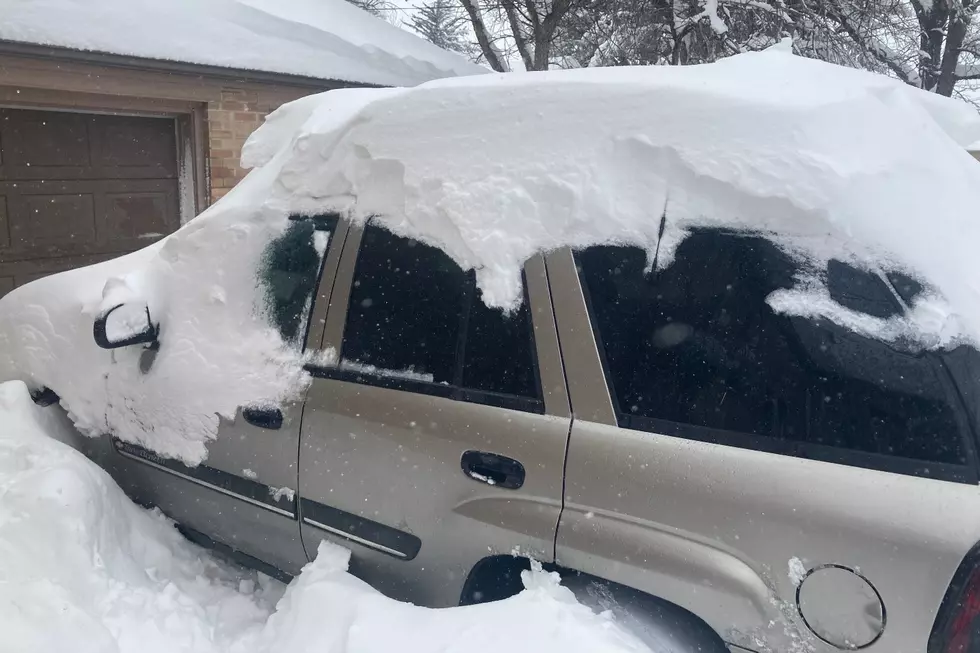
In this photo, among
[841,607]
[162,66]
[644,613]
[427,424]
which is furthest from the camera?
[162,66]

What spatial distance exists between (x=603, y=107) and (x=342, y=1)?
30.7ft

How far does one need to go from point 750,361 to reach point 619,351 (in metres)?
0.36

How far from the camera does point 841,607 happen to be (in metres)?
1.69

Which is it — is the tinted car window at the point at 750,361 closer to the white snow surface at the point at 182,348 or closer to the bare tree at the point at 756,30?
the white snow surface at the point at 182,348

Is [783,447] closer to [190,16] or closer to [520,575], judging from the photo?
[520,575]

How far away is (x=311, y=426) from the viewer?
2.61 meters

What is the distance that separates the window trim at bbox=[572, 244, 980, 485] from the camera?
5.31 feet

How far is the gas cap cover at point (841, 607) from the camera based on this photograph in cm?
165

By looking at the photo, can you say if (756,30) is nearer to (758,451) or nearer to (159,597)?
(758,451)

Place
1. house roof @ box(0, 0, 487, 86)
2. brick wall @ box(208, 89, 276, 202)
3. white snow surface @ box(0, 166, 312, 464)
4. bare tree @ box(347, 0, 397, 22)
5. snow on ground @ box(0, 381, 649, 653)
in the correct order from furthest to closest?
bare tree @ box(347, 0, 397, 22)
brick wall @ box(208, 89, 276, 202)
house roof @ box(0, 0, 487, 86)
white snow surface @ box(0, 166, 312, 464)
snow on ground @ box(0, 381, 649, 653)

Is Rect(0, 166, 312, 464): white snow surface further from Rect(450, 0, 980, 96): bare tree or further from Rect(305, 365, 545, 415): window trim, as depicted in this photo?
Rect(450, 0, 980, 96): bare tree

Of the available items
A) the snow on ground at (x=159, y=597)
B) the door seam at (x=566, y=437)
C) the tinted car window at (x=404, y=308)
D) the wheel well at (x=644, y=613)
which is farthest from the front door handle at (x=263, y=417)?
the door seam at (x=566, y=437)

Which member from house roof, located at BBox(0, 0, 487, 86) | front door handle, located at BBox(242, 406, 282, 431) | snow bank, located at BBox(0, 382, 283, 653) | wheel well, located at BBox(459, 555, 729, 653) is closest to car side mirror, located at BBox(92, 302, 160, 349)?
snow bank, located at BBox(0, 382, 283, 653)

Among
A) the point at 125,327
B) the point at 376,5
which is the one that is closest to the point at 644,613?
the point at 125,327
